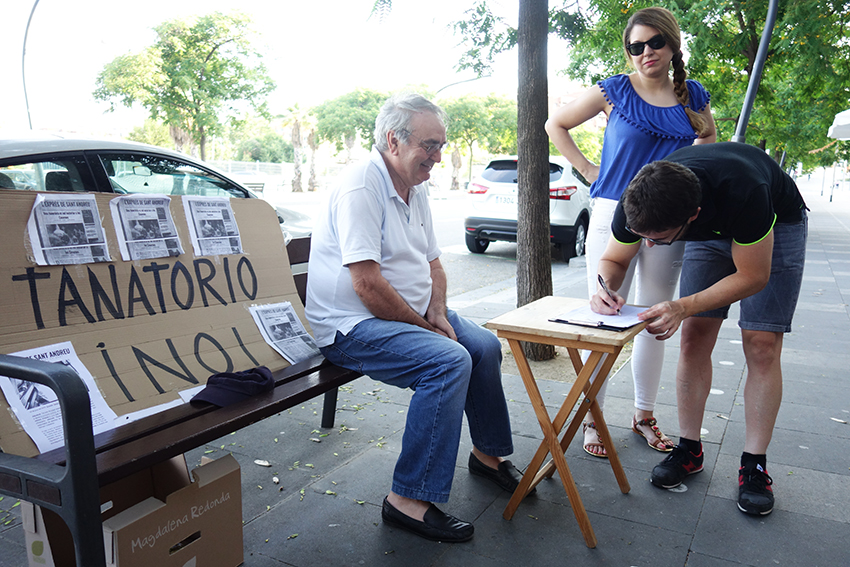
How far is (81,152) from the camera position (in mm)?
3596

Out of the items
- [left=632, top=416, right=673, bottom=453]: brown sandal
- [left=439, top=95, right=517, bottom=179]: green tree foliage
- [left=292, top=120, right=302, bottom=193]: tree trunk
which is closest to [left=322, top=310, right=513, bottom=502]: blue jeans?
[left=632, top=416, right=673, bottom=453]: brown sandal

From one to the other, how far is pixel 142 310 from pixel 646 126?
231 centimetres

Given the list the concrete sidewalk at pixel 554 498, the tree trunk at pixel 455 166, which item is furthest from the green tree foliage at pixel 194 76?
the tree trunk at pixel 455 166

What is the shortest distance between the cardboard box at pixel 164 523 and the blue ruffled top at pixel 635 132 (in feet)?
6.94

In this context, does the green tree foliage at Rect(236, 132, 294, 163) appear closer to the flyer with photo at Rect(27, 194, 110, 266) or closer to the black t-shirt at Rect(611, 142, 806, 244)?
the flyer with photo at Rect(27, 194, 110, 266)

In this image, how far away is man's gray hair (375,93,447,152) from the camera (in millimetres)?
2539

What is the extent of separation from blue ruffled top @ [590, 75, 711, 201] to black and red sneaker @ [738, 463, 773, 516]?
133 centimetres

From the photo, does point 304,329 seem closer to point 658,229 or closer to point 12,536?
point 12,536

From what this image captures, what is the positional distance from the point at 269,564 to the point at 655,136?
242 centimetres

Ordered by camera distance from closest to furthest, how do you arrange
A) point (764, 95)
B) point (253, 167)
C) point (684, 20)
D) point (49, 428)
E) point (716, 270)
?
point (49, 428) < point (716, 270) < point (684, 20) < point (764, 95) < point (253, 167)

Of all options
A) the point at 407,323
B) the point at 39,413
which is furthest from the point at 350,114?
the point at 39,413

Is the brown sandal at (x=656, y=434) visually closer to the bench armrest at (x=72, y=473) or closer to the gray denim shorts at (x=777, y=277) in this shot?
the gray denim shorts at (x=777, y=277)

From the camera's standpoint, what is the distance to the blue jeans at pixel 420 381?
93.5 inches

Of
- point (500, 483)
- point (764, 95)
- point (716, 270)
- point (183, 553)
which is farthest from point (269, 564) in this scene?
point (764, 95)
